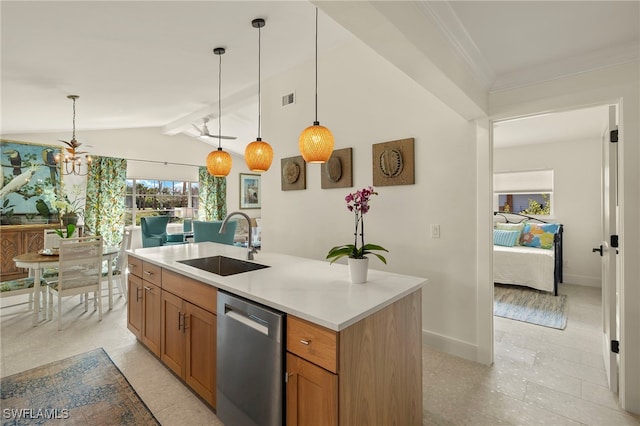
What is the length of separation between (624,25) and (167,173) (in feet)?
25.2

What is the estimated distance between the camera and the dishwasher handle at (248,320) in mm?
1486

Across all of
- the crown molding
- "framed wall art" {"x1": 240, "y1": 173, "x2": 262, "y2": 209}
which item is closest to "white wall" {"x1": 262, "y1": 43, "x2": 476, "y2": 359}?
the crown molding

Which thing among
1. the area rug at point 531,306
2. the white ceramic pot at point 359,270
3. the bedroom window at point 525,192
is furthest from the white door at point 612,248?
the bedroom window at point 525,192

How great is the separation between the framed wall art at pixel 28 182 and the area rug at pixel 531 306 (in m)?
7.25

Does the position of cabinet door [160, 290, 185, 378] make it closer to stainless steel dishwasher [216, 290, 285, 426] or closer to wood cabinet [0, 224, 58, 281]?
stainless steel dishwasher [216, 290, 285, 426]

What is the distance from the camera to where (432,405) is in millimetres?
2025

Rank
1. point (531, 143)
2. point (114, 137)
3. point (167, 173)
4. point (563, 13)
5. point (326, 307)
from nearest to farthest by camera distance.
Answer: point (326, 307) < point (563, 13) < point (531, 143) < point (114, 137) < point (167, 173)

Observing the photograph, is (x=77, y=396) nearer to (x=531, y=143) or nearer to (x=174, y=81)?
(x=174, y=81)

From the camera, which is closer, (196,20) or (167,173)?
(196,20)

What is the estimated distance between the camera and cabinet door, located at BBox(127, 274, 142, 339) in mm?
2664

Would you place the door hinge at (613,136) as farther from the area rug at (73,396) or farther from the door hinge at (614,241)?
the area rug at (73,396)

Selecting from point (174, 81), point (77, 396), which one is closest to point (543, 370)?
point (77, 396)

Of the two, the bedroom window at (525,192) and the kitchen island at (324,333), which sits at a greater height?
the bedroom window at (525,192)

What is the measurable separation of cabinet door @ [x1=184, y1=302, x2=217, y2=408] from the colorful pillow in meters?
5.09
